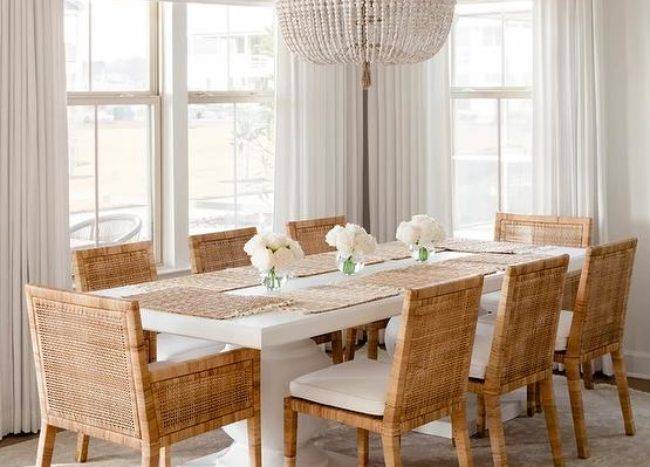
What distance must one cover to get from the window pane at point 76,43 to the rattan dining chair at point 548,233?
2.27m

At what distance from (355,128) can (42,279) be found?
2396mm

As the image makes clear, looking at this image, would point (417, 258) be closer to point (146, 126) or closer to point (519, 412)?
point (519, 412)

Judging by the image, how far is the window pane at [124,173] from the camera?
5730mm

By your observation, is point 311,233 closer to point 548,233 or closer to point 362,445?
point 548,233

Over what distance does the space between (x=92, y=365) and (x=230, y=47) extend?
3.07 meters

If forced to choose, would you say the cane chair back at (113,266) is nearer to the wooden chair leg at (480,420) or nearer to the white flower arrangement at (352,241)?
the white flower arrangement at (352,241)

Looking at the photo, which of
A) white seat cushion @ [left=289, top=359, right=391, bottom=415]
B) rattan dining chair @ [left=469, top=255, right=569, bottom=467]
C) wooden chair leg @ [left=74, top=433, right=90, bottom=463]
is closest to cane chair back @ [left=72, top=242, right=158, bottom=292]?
wooden chair leg @ [left=74, top=433, right=90, bottom=463]

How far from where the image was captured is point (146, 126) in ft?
19.5

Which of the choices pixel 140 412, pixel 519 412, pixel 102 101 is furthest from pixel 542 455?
pixel 102 101

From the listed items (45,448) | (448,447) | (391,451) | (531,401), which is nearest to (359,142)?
(531,401)

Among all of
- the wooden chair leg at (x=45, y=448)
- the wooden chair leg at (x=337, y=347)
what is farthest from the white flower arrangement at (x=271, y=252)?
the wooden chair leg at (x=337, y=347)

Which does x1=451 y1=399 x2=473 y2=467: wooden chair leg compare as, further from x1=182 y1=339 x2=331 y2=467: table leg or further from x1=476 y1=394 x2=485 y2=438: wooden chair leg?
x1=476 y1=394 x2=485 y2=438: wooden chair leg

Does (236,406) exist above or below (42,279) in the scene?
below

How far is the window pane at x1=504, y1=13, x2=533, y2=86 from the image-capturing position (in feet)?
21.3
